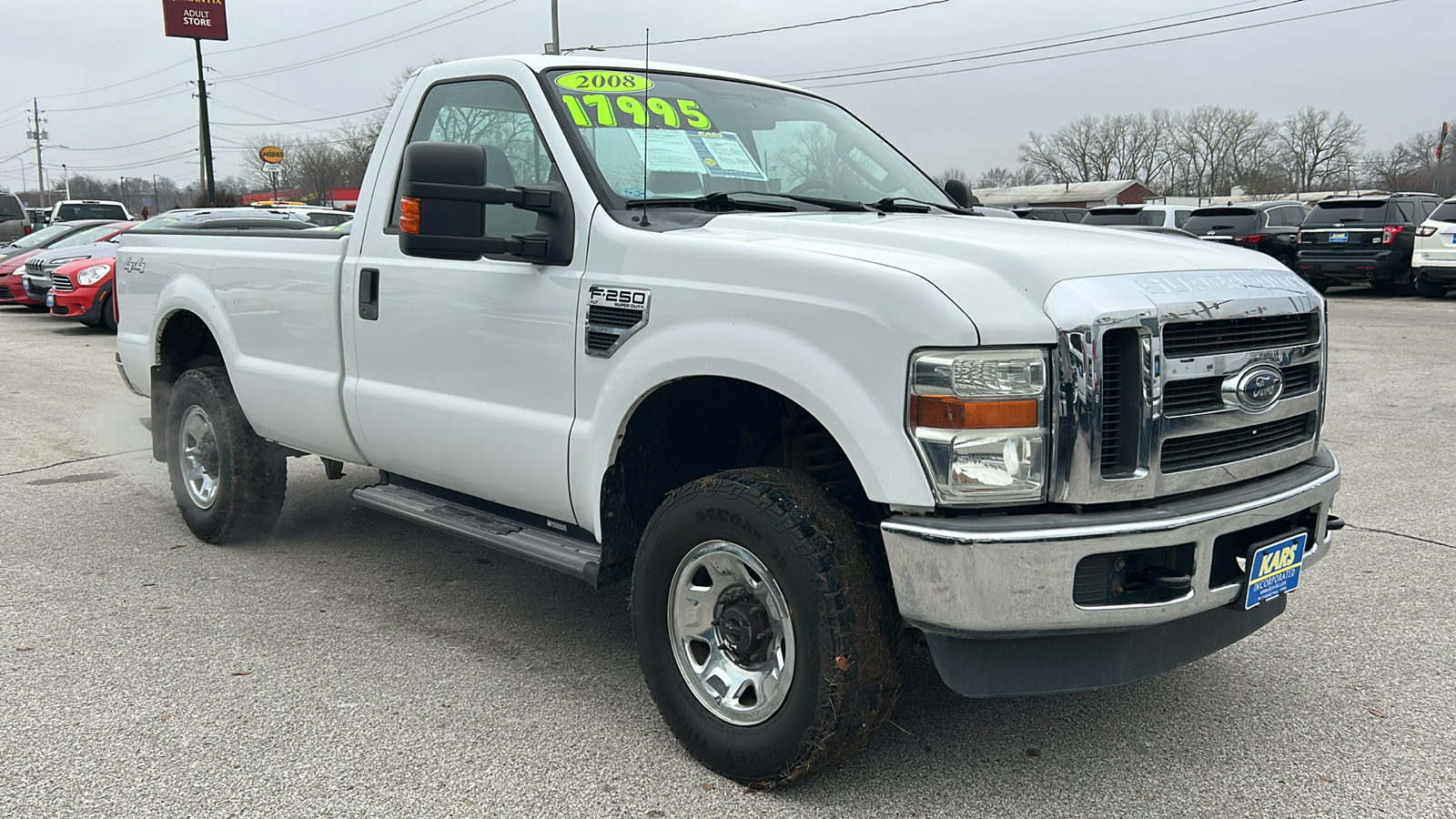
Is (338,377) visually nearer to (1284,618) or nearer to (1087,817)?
(1087,817)

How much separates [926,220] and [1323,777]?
1941 millimetres

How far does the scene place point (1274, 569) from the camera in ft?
9.87

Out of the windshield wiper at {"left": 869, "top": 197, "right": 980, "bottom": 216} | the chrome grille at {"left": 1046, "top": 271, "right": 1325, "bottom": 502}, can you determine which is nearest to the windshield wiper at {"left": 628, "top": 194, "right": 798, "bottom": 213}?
the windshield wiper at {"left": 869, "top": 197, "right": 980, "bottom": 216}

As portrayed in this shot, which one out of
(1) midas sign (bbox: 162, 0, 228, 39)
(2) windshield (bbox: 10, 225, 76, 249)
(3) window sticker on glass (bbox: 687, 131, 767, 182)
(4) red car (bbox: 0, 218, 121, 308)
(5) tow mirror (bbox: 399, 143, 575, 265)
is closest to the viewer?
(5) tow mirror (bbox: 399, 143, 575, 265)

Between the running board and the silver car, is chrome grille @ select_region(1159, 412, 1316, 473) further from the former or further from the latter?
the silver car

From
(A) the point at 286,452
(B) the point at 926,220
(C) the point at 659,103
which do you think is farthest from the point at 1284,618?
(A) the point at 286,452

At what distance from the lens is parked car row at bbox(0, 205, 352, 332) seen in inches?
612

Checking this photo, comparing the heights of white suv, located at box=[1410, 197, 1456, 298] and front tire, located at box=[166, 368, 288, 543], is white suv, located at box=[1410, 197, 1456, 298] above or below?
above

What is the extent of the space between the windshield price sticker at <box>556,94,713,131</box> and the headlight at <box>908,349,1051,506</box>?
160cm

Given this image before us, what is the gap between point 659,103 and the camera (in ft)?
12.9

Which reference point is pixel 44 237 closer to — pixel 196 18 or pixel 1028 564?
pixel 1028 564

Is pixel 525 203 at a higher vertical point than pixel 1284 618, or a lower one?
higher

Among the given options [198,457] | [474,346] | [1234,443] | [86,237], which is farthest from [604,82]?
[86,237]

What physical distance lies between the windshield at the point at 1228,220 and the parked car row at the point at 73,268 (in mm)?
15521
